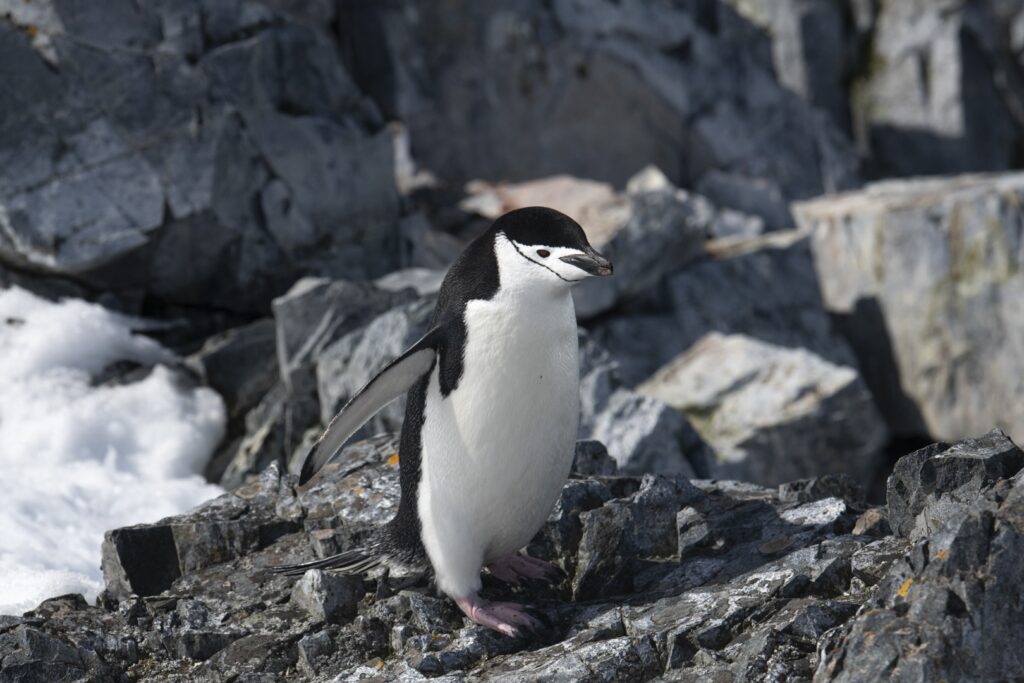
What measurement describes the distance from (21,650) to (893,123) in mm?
17552

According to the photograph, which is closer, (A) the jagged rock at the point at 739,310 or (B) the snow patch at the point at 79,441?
(B) the snow patch at the point at 79,441

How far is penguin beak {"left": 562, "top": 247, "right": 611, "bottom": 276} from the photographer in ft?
13.2

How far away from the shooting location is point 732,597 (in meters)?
4.09

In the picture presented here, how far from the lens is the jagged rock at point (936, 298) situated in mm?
13727

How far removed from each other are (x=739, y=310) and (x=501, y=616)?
9.53 meters

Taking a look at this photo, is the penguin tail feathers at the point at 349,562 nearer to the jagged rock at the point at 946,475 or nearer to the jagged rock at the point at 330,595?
the jagged rock at the point at 330,595

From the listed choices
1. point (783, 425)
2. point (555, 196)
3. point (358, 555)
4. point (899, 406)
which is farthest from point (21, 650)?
point (899, 406)

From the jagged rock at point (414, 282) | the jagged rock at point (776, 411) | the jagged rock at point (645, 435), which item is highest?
the jagged rock at point (414, 282)

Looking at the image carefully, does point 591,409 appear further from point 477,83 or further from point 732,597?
point 477,83

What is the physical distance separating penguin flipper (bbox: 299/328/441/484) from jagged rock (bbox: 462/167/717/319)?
6997mm

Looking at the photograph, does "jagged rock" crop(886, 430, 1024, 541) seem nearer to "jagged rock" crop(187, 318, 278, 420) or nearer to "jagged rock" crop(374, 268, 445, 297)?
"jagged rock" crop(374, 268, 445, 297)

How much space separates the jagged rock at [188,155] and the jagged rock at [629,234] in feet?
6.92

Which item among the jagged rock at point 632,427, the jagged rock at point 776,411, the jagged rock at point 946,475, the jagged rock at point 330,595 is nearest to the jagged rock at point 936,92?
the jagged rock at point 776,411

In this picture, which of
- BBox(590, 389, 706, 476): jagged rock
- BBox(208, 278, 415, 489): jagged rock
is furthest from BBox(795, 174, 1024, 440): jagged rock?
BBox(208, 278, 415, 489): jagged rock
